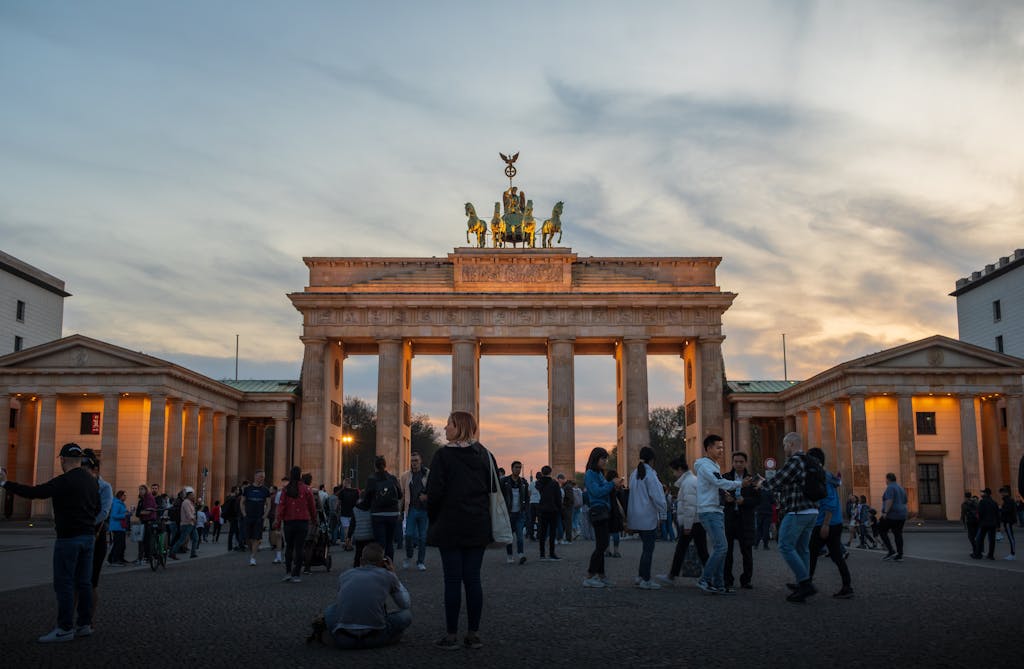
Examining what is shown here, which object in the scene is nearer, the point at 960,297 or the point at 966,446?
the point at 966,446

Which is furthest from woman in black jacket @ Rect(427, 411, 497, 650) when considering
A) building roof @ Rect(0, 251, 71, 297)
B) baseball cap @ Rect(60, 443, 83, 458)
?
building roof @ Rect(0, 251, 71, 297)

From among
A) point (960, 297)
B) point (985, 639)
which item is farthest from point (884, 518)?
point (960, 297)

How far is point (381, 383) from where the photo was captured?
2295 inches

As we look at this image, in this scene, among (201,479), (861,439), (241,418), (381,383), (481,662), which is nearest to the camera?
(481,662)

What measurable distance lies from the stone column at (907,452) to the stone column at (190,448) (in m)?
37.1

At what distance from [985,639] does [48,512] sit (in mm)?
49095

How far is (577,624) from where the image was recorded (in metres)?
10.7

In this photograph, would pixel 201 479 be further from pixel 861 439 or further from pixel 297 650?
pixel 297 650

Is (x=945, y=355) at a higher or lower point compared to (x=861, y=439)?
higher

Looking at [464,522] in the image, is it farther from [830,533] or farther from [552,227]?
[552,227]

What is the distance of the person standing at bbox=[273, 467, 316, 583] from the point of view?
1686 cm

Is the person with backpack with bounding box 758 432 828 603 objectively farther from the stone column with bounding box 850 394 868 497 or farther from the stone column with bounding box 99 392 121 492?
the stone column with bounding box 99 392 121 492

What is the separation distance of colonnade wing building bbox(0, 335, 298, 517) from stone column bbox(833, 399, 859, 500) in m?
33.7

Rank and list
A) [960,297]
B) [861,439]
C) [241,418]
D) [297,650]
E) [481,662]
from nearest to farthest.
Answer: [481,662]
[297,650]
[861,439]
[241,418]
[960,297]
